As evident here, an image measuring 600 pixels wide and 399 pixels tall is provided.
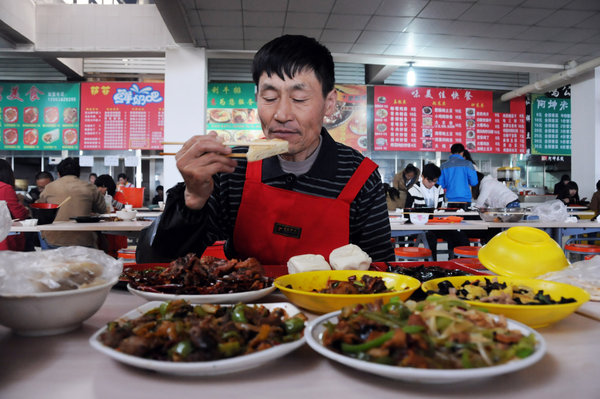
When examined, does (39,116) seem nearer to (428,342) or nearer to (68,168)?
(68,168)

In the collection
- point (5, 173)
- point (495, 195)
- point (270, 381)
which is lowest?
point (270, 381)

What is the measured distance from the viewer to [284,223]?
1990mm

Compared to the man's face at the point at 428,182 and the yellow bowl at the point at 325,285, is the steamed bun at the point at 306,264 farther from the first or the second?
the man's face at the point at 428,182

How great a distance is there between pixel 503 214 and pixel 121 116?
774cm

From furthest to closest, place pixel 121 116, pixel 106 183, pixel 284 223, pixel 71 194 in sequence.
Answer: pixel 121 116 → pixel 106 183 → pixel 71 194 → pixel 284 223

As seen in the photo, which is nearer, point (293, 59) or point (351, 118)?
point (293, 59)

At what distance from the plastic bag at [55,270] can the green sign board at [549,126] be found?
34.8 ft

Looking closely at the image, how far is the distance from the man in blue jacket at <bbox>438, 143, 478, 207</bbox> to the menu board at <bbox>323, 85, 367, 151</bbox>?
93.7 inches

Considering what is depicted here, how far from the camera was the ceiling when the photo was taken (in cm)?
552

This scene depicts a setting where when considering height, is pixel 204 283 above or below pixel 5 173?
below

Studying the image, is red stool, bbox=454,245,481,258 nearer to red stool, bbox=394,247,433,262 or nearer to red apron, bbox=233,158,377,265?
red stool, bbox=394,247,433,262

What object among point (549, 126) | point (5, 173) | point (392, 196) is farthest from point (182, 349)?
point (549, 126)

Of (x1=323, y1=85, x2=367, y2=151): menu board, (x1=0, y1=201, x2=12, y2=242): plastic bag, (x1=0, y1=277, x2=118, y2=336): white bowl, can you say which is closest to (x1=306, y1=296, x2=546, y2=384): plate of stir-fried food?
(x1=0, y1=277, x2=118, y2=336): white bowl

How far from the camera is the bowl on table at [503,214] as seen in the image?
14.3 ft
